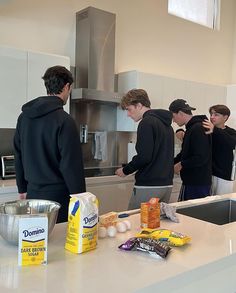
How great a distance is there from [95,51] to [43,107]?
1.79 metres

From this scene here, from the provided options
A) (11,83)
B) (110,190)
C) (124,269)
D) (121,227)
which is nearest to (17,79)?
(11,83)

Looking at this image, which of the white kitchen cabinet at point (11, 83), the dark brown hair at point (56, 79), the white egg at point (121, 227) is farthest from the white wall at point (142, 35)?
the white egg at point (121, 227)

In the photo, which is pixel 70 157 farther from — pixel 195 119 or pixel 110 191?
pixel 110 191

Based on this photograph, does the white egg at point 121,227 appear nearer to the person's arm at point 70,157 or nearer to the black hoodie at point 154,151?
the person's arm at point 70,157

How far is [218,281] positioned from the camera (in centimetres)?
112

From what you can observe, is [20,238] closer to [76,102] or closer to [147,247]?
[147,247]

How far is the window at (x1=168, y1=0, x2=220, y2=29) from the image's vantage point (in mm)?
4422

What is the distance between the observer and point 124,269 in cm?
96

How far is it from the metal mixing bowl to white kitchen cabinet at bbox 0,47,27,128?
5.04 ft

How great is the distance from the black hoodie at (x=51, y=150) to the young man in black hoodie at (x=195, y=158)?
1120mm

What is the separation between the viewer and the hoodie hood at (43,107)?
1.74 meters

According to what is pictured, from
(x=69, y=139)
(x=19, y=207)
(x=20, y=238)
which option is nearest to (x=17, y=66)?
(x=69, y=139)

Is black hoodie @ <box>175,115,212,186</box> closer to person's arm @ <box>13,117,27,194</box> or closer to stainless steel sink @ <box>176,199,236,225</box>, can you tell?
stainless steel sink @ <box>176,199,236,225</box>

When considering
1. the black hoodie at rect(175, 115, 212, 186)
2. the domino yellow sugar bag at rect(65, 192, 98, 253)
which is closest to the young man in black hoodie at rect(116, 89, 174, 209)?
the black hoodie at rect(175, 115, 212, 186)
